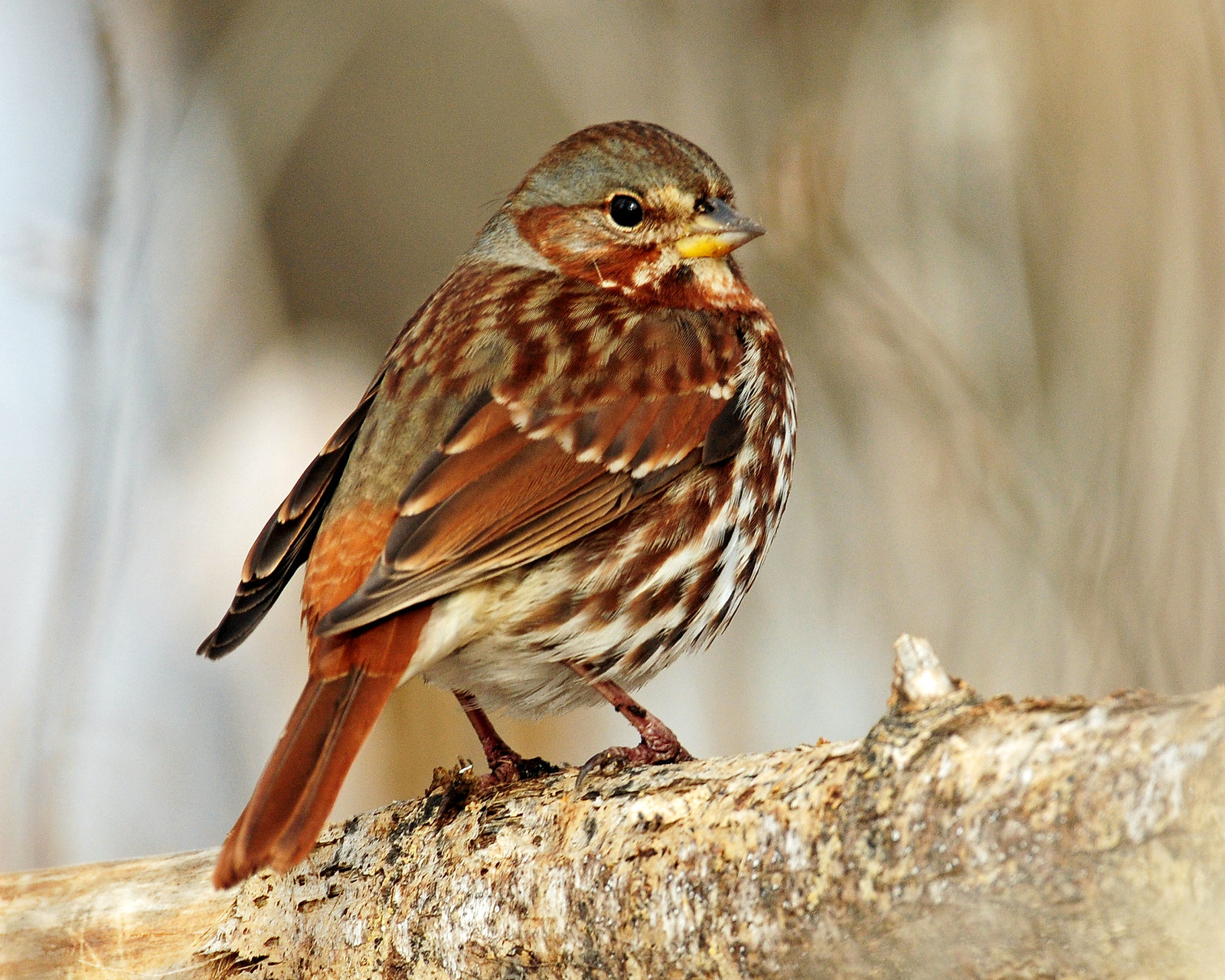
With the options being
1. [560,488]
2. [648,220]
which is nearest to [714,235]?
[648,220]

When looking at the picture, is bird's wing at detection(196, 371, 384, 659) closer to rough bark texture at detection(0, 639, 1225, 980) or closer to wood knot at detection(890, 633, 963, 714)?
rough bark texture at detection(0, 639, 1225, 980)

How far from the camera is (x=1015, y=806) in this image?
1.78 metres

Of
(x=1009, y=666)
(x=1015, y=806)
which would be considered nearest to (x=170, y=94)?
(x=1009, y=666)

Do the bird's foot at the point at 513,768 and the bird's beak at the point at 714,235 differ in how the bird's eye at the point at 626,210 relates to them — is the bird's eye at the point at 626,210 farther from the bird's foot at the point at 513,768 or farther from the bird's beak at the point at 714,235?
the bird's foot at the point at 513,768

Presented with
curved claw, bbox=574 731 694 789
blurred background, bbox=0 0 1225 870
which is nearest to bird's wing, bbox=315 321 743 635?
curved claw, bbox=574 731 694 789

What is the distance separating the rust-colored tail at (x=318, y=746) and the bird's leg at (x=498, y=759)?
47 centimetres

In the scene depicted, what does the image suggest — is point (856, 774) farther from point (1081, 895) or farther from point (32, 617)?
point (32, 617)

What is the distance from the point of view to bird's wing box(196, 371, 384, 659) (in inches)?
127

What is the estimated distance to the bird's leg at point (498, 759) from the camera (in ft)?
10.7

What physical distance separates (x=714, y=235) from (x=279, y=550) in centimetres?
141

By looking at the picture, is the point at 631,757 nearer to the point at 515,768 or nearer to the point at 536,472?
the point at 515,768

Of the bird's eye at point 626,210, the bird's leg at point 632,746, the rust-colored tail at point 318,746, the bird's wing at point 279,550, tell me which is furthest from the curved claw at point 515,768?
the bird's eye at point 626,210

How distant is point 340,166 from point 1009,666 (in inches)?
127

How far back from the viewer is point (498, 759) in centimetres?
336
